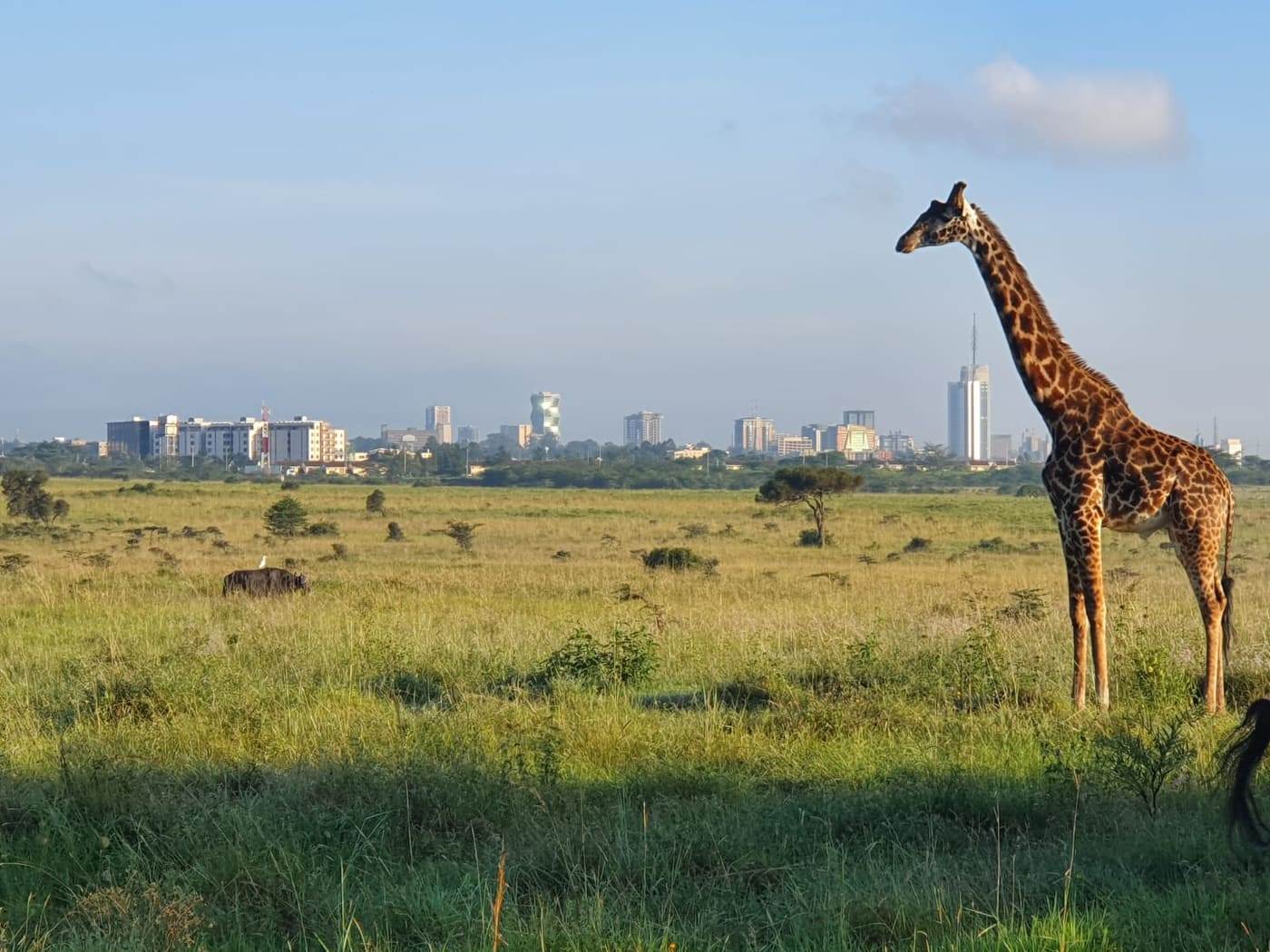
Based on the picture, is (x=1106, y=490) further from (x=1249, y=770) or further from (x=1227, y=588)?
(x=1249, y=770)

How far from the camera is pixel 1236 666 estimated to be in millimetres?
9820

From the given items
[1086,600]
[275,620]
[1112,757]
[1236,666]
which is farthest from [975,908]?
[275,620]

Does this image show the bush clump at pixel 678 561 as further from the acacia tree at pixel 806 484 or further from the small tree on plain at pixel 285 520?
the acacia tree at pixel 806 484

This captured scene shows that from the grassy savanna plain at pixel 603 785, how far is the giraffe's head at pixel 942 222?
285cm

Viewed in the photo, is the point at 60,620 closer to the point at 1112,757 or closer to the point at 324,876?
the point at 324,876

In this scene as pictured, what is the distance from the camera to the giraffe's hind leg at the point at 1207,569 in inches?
348

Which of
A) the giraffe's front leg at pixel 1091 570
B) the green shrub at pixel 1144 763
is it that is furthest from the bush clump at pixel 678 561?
the green shrub at pixel 1144 763

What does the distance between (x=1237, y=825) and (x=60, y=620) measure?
12018 millimetres

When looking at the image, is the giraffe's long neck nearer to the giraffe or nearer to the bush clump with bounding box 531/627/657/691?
the giraffe

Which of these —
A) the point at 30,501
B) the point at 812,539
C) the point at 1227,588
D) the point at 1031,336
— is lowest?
the point at 812,539

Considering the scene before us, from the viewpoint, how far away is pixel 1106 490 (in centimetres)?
902

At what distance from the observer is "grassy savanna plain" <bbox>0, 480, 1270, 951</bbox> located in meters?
4.91

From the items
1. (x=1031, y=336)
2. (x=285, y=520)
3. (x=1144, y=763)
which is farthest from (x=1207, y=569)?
(x=285, y=520)

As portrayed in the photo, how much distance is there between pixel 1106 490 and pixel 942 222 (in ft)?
7.05
